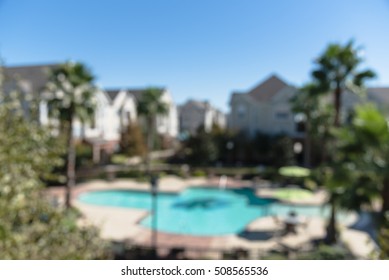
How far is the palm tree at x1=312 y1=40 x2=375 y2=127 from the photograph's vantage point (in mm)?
9719

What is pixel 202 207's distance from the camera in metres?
17.6

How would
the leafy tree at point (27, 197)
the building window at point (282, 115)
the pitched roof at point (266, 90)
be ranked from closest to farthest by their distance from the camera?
the leafy tree at point (27, 197)
the pitched roof at point (266, 90)
the building window at point (282, 115)

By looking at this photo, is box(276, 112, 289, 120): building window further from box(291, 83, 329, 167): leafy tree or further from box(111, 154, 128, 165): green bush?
box(111, 154, 128, 165): green bush

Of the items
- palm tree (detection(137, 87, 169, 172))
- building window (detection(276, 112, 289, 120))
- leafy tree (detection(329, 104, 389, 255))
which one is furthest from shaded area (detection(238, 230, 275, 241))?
building window (detection(276, 112, 289, 120))

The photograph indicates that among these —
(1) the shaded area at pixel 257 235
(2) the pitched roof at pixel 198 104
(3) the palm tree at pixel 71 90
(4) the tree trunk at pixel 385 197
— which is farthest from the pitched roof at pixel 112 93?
(4) the tree trunk at pixel 385 197

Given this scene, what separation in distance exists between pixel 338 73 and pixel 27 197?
10.0m

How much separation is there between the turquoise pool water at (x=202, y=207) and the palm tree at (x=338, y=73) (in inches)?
230

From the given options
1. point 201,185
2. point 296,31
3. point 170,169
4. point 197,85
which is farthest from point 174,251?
point 170,169

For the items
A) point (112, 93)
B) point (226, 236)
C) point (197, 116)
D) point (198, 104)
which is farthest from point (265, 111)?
point (226, 236)

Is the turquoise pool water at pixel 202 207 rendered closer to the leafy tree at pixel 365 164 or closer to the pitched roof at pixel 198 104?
the leafy tree at pixel 365 164

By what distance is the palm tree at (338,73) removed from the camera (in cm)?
972

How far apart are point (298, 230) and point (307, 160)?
11886 millimetres

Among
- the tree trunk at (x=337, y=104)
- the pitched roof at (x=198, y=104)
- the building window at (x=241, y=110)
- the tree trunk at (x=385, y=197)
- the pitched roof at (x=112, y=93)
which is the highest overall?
the pitched roof at (x=112, y=93)

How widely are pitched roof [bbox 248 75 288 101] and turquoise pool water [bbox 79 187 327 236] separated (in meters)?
10.7
